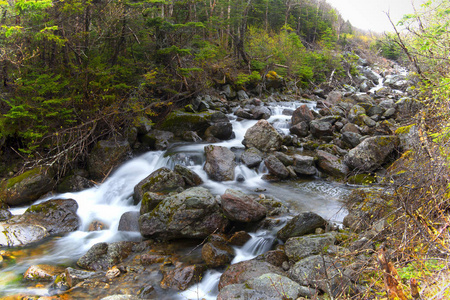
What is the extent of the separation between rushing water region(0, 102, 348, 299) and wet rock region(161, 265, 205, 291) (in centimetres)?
12

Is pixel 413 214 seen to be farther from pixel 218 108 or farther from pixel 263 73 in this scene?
pixel 263 73

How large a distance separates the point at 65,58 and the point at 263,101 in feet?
36.1

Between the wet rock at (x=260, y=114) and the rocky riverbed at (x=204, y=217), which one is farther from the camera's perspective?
the wet rock at (x=260, y=114)

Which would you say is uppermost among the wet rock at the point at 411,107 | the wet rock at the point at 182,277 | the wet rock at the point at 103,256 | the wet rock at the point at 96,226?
the wet rock at the point at 411,107

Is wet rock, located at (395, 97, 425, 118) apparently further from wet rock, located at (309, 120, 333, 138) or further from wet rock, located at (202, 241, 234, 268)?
wet rock, located at (202, 241, 234, 268)

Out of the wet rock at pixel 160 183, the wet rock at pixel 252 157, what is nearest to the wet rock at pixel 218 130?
the wet rock at pixel 252 157

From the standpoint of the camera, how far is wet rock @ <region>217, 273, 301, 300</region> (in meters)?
3.46

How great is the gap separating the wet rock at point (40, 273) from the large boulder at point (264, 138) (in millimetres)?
7204

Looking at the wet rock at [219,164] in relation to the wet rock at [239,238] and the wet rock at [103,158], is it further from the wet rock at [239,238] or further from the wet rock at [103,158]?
the wet rock at [239,238]

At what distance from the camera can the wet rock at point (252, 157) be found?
9414 mm

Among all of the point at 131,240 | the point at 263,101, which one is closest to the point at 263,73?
the point at 263,101

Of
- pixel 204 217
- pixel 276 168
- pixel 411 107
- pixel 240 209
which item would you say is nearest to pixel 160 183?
pixel 204 217

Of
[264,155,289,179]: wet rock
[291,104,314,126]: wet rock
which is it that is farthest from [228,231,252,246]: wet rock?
[291,104,314,126]: wet rock

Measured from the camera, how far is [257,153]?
9844 mm
